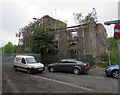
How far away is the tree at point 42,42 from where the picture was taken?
20.5 meters

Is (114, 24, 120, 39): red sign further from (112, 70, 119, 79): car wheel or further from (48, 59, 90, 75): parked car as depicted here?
(48, 59, 90, 75): parked car

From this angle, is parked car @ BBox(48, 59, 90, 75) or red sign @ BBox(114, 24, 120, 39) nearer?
red sign @ BBox(114, 24, 120, 39)

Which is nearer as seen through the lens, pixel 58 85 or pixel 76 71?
pixel 58 85

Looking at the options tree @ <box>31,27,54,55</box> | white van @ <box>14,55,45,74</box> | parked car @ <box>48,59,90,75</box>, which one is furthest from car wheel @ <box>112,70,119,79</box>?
tree @ <box>31,27,54,55</box>

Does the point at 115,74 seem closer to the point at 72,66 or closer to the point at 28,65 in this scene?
the point at 72,66

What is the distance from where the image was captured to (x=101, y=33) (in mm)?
26125

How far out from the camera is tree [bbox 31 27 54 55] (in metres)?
20.5

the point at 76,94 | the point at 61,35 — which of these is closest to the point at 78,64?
the point at 76,94

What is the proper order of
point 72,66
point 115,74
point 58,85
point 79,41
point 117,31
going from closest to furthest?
point 117,31 → point 58,85 → point 115,74 → point 72,66 → point 79,41

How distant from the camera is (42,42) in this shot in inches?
813

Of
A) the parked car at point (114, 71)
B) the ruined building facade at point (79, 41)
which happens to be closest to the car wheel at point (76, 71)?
the parked car at point (114, 71)

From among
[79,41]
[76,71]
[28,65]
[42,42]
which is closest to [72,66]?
[76,71]

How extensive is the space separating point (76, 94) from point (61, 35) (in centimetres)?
1788

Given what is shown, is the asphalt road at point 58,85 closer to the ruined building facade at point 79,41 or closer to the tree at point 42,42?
the tree at point 42,42
